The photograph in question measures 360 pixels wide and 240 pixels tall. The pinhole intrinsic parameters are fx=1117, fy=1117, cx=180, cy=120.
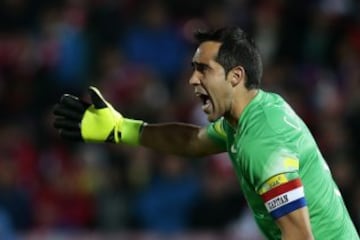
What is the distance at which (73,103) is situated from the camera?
5785 mm

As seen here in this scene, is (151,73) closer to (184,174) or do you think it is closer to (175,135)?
(184,174)

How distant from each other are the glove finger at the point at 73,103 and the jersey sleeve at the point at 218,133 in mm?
674

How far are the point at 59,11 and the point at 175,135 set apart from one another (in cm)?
572

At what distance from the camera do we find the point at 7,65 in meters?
10.9

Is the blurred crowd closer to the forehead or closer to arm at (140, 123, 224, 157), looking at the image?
arm at (140, 123, 224, 157)

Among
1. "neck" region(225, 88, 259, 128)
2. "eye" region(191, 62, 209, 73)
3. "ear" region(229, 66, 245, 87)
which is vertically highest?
"eye" region(191, 62, 209, 73)

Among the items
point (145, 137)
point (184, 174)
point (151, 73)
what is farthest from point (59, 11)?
point (145, 137)

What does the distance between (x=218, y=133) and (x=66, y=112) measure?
2.62 feet

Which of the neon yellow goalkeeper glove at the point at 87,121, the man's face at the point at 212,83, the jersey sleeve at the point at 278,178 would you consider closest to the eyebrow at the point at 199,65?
the man's face at the point at 212,83

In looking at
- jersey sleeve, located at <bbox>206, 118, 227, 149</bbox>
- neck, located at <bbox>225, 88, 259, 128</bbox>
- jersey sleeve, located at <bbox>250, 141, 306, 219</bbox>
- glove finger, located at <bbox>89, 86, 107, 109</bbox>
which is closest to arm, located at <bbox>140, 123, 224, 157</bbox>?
jersey sleeve, located at <bbox>206, 118, 227, 149</bbox>

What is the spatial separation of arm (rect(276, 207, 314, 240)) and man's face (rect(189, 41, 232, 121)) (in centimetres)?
61

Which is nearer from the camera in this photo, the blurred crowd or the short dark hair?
the short dark hair

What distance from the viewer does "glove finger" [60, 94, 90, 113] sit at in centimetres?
578

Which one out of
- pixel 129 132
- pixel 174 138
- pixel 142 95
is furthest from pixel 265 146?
pixel 142 95
